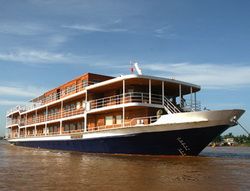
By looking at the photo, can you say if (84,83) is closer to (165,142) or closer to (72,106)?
(72,106)

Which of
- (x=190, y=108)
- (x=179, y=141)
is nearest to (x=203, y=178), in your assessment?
(x=179, y=141)

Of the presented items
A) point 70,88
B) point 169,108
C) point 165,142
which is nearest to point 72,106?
point 70,88

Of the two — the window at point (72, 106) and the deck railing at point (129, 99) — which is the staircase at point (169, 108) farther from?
the window at point (72, 106)

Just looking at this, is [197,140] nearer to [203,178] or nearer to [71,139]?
[203,178]

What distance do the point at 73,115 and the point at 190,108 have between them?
412 inches

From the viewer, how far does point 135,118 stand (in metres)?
22.1

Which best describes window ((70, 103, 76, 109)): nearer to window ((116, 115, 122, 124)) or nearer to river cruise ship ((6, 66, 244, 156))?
river cruise ship ((6, 66, 244, 156))

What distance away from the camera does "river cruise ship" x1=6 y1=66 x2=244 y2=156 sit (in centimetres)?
1966

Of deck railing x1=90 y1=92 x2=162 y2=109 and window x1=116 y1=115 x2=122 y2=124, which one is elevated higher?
deck railing x1=90 y1=92 x2=162 y2=109

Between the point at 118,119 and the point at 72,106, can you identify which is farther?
the point at 72,106

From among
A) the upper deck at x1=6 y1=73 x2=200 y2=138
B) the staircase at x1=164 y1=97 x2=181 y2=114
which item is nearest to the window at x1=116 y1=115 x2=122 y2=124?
A: the upper deck at x1=6 y1=73 x2=200 y2=138

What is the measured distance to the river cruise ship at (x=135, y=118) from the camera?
19.7m

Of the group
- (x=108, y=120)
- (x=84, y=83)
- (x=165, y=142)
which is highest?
(x=84, y=83)

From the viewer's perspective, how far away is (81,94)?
90.5 ft
